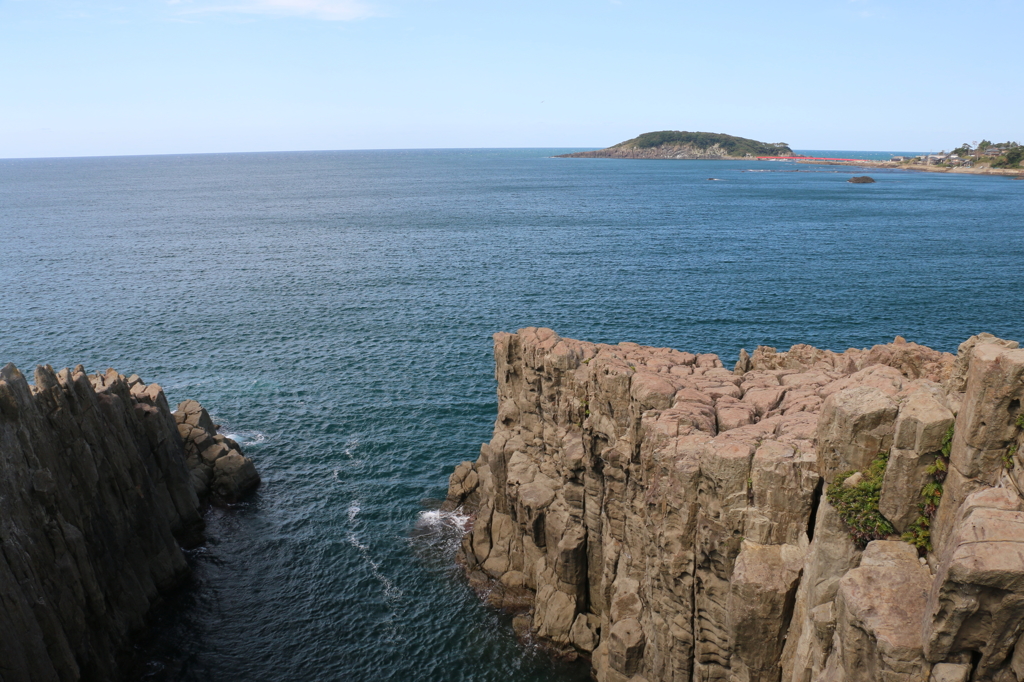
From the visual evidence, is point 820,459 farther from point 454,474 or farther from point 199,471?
point 199,471

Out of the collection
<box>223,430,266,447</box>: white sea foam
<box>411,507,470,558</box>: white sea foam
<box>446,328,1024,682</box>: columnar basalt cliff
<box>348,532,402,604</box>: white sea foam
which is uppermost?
<box>446,328,1024,682</box>: columnar basalt cliff

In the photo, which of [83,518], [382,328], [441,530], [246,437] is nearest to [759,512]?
[441,530]

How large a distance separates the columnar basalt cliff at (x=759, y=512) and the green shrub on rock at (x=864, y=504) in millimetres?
56

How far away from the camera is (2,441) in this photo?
33.5 metres

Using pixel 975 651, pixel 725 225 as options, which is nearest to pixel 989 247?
pixel 725 225

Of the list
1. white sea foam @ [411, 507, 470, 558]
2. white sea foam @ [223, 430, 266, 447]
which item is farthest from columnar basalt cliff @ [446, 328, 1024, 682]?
white sea foam @ [223, 430, 266, 447]

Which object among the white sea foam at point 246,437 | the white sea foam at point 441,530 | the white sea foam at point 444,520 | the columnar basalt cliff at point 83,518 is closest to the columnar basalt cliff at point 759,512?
the white sea foam at point 441,530

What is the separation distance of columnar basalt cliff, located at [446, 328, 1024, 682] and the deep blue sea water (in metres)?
5.70

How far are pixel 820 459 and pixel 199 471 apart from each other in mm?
46862

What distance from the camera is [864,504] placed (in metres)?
21.3

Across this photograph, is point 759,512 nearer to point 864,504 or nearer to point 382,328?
→ point 864,504

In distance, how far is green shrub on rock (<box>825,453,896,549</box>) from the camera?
21.0 meters

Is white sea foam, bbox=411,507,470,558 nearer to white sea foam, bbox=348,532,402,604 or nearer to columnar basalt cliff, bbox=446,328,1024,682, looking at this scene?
columnar basalt cliff, bbox=446,328,1024,682

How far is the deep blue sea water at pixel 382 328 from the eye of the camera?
39906 millimetres
